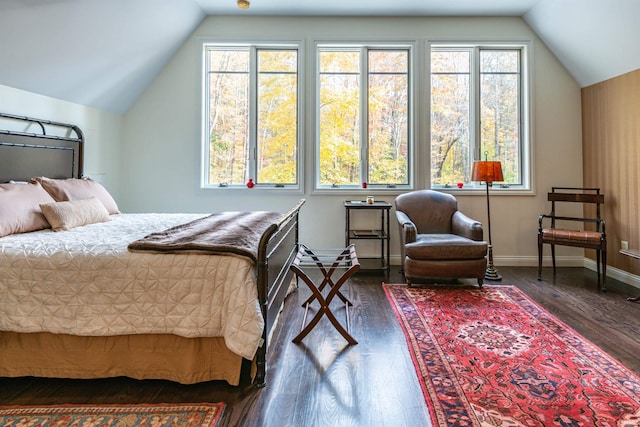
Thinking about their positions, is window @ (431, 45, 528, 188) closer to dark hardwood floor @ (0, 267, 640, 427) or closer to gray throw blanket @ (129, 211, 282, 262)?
dark hardwood floor @ (0, 267, 640, 427)

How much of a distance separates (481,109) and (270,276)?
3989mm

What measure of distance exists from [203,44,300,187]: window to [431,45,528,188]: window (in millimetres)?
1911

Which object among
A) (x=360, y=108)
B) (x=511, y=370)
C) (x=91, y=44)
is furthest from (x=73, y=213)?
(x=360, y=108)

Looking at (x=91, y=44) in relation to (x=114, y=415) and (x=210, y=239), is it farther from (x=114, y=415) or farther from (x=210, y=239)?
(x=114, y=415)

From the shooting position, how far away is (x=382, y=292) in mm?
3625

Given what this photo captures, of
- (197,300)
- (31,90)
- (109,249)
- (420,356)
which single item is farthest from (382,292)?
(31,90)

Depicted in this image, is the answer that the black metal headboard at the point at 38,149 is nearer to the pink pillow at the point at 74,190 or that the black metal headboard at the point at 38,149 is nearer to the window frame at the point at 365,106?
the pink pillow at the point at 74,190

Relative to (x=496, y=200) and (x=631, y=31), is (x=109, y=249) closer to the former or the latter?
(x=496, y=200)

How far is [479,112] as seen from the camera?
4844 millimetres

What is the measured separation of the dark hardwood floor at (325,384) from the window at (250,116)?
241 centimetres

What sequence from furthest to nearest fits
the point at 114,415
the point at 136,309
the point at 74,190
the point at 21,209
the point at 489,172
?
the point at 489,172 → the point at 74,190 → the point at 21,209 → the point at 136,309 → the point at 114,415

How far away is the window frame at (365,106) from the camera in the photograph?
479 centimetres

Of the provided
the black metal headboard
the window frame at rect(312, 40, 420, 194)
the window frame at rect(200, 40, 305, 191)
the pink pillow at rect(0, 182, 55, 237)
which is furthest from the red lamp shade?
the black metal headboard

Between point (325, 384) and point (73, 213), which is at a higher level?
point (73, 213)
